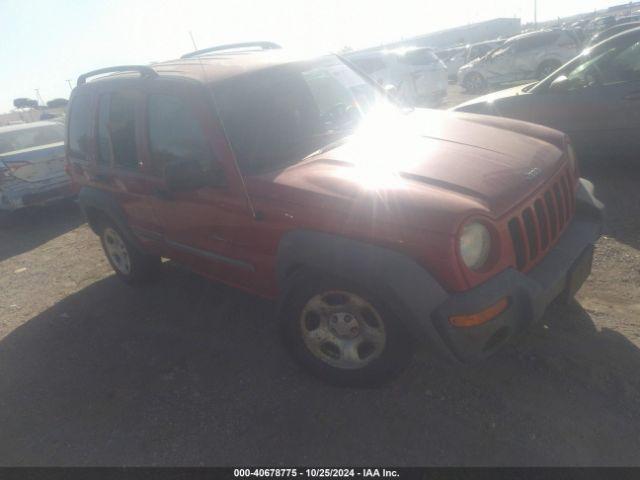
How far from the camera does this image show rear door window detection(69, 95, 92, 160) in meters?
4.19

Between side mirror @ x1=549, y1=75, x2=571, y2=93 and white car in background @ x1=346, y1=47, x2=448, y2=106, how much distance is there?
25.1 ft

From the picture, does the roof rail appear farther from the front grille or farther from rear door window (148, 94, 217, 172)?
the front grille

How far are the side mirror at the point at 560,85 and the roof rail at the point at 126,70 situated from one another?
4206 mm

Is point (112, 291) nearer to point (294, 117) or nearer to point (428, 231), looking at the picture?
point (294, 117)

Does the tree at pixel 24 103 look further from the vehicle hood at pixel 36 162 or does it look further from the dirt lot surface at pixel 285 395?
the dirt lot surface at pixel 285 395

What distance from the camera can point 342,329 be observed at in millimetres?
2672

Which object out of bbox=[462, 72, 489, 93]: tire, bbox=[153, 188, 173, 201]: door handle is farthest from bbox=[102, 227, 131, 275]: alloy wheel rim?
bbox=[462, 72, 489, 93]: tire

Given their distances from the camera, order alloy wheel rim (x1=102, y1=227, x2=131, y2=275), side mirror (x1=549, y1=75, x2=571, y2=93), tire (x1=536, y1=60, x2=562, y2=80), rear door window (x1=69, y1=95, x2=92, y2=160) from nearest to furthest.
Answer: rear door window (x1=69, y1=95, x2=92, y2=160)
alloy wheel rim (x1=102, y1=227, x2=131, y2=275)
side mirror (x1=549, y1=75, x2=571, y2=93)
tire (x1=536, y1=60, x2=562, y2=80)

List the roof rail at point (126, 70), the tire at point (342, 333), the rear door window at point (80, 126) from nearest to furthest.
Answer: the tire at point (342, 333) → the roof rail at point (126, 70) → the rear door window at point (80, 126)

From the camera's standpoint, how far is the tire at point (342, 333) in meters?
2.47

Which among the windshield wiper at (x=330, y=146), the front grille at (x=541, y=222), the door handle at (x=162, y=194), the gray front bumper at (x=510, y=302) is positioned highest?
the windshield wiper at (x=330, y=146)

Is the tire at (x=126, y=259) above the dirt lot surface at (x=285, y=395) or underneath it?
above

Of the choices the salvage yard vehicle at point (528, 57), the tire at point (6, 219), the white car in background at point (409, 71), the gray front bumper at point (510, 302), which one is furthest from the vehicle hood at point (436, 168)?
the salvage yard vehicle at point (528, 57)

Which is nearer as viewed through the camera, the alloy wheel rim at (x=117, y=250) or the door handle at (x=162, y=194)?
the door handle at (x=162, y=194)
